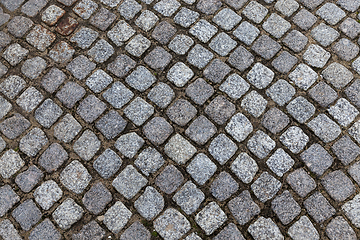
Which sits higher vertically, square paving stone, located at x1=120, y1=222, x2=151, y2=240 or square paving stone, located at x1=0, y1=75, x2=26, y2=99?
square paving stone, located at x1=0, y1=75, x2=26, y2=99

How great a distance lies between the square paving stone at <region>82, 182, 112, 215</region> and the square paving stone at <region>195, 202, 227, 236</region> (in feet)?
2.61

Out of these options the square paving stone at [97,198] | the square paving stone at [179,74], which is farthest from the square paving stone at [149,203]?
the square paving stone at [179,74]

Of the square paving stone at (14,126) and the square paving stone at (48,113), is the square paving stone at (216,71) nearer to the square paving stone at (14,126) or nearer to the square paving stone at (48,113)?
the square paving stone at (48,113)

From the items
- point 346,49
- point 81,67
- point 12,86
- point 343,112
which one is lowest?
point 12,86

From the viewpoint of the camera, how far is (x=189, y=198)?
258cm

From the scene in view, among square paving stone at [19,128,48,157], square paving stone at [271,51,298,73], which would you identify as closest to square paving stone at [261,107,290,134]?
square paving stone at [271,51,298,73]

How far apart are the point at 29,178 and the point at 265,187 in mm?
2071

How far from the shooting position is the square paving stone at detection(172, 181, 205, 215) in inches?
101

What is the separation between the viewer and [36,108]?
290cm

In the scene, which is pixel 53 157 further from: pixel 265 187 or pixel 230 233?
pixel 265 187

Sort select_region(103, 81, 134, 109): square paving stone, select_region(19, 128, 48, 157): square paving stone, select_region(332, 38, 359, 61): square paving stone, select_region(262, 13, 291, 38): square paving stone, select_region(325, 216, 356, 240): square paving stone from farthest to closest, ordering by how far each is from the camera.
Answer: select_region(262, 13, 291, 38): square paving stone < select_region(332, 38, 359, 61): square paving stone < select_region(103, 81, 134, 109): square paving stone < select_region(19, 128, 48, 157): square paving stone < select_region(325, 216, 356, 240): square paving stone

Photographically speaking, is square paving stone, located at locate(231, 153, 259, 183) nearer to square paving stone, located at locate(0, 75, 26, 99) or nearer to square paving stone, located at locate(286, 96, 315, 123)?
square paving stone, located at locate(286, 96, 315, 123)

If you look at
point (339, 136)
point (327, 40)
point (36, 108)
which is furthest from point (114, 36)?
point (339, 136)

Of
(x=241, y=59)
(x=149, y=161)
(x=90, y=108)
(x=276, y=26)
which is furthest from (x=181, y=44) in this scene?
(x=149, y=161)
